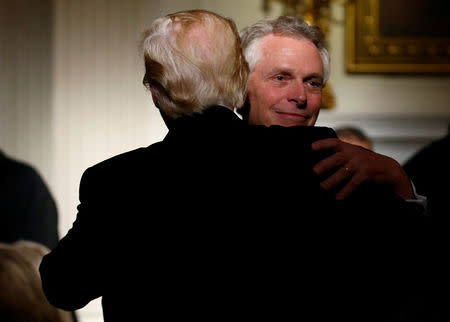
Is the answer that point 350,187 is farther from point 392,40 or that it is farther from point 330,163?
point 392,40

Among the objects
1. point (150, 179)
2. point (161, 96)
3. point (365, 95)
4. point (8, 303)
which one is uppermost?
point (161, 96)

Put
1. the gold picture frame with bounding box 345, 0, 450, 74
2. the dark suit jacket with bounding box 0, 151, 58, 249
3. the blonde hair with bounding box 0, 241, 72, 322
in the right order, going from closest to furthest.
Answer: the blonde hair with bounding box 0, 241, 72, 322 → the dark suit jacket with bounding box 0, 151, 58, 249 → the gold picture frame with bounding box 345, 0, 450, 74

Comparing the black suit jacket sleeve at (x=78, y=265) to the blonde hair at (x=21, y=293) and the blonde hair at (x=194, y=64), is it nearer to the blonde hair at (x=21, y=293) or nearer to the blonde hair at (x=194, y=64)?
the blonde hair at (x=194, y=64)

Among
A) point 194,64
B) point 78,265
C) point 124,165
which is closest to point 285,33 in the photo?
point 194,64

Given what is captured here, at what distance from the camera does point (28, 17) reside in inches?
200

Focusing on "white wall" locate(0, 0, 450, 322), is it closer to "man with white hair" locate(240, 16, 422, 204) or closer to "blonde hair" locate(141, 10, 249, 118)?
"man with white hair" locate(240, 16, 422, 204)

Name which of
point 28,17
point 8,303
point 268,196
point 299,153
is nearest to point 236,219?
point 268,196

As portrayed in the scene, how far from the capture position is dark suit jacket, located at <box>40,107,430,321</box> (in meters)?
1.37

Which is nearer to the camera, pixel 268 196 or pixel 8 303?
pixel 268 196

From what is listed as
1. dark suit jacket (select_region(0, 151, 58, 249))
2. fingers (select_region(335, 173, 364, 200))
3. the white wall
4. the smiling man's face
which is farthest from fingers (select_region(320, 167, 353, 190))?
dark suit jacket (select_region(0, 151, 58, 249))

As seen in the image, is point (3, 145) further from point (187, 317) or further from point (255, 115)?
point (187, 317)

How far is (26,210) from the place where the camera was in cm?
443

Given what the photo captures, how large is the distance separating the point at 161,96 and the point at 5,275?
1.70 meters

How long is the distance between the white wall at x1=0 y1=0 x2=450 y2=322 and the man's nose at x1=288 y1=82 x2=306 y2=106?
8.28ft
